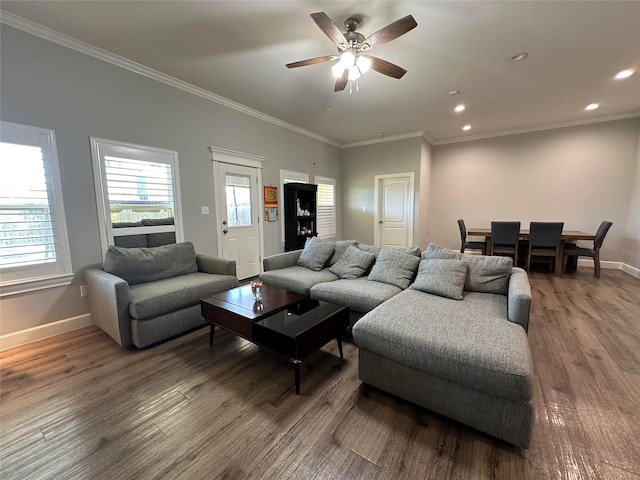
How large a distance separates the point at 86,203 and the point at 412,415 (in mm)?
3479

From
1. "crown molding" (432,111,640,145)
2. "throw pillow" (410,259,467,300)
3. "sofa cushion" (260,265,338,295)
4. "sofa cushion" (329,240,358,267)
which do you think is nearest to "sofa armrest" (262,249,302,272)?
"sofa cushion" (260,265,338,295)

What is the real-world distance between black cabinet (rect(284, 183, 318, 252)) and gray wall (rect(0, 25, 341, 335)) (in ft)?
5.01

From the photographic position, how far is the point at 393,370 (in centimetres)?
164

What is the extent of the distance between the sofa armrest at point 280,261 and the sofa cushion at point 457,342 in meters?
1.71

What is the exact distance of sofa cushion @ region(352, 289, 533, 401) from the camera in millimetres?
1276

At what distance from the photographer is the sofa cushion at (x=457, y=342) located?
4.19 ft

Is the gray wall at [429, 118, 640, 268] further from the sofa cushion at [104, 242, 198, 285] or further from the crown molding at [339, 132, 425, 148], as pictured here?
the sofa cushion at [104, 242, 198, 285]

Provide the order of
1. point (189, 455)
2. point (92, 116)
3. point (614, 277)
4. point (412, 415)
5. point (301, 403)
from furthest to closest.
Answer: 1. point (614, 277)
2. point (92, 116)
3. point (301, 403)
4. point (412, 415)
5. point (189, 455)

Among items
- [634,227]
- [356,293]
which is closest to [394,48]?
[356,293]

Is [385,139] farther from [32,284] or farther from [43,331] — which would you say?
[43,331]

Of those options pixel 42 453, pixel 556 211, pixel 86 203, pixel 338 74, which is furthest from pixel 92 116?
pixel 556 211

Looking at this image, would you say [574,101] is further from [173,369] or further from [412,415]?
[173,369]

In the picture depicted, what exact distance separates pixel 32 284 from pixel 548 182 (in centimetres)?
805

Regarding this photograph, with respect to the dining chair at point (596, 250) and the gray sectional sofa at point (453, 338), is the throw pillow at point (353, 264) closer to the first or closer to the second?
the gray sectional sofa at point (453, 338)
